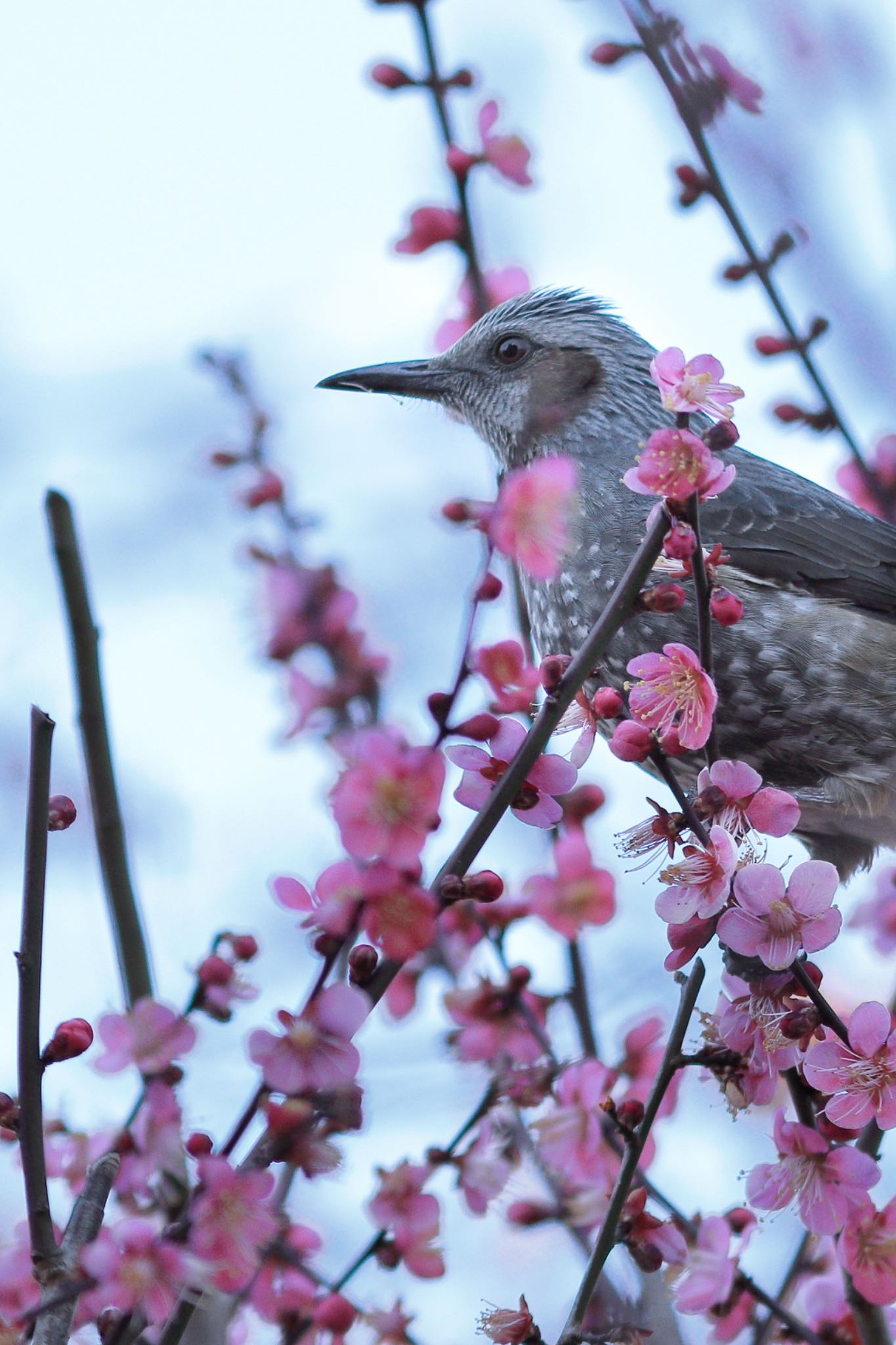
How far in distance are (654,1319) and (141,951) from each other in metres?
1.00

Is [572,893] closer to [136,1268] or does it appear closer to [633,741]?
[633,741]

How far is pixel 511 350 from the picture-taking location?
390cm

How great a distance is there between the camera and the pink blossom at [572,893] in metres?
2.24

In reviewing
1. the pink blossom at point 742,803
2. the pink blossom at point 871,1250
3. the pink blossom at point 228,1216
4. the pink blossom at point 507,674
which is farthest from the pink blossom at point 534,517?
the pink blossom at point 871,1250

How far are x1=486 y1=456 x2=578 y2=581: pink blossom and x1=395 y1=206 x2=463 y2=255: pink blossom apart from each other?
1.31 metres

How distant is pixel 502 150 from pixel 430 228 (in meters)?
0.23

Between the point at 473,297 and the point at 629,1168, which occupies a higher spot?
the point at 473,297

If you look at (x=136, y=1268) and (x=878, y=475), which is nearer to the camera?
(x=136, y=1268)

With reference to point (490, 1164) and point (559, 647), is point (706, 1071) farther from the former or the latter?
point (559, 647)

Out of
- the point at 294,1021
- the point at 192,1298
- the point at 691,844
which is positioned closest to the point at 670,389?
the point at 691,844

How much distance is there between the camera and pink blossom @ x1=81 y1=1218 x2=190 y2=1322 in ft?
4.14

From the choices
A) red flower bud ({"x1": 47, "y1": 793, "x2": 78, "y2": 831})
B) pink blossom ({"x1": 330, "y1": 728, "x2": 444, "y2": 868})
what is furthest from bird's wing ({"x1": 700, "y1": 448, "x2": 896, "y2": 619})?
red flower bud ({"x1": 47, "y1": 793, "x2": 78, "y2": 831})

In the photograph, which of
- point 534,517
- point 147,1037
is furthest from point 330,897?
point 534,517

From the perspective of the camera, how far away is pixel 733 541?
3297 mm
